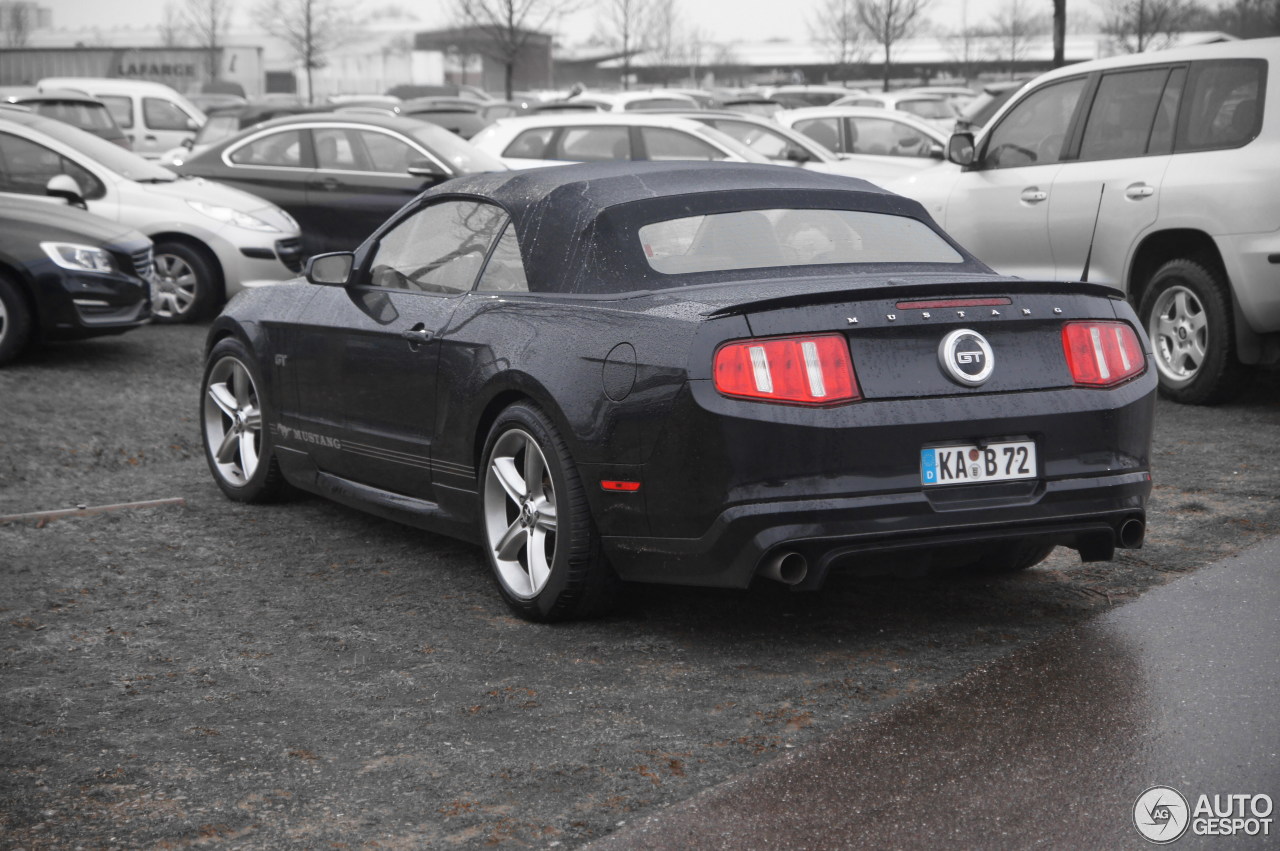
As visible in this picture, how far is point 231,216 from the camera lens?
43.9 feet

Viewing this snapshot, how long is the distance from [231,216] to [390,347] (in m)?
8.09

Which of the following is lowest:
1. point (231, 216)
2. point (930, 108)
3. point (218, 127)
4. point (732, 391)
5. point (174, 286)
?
point (174, 286)

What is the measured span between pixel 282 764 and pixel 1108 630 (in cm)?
249

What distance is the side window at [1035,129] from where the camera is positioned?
10.0 meters

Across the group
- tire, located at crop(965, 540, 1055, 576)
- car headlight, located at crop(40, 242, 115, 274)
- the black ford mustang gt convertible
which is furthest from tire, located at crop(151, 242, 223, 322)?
tire, located at crop(965, 540, 1055, 576)

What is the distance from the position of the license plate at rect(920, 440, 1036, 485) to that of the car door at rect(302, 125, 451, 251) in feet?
34.4

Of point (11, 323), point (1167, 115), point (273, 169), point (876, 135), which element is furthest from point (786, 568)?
point (876, 135)

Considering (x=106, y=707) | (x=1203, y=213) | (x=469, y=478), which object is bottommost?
(x=106, y=707)

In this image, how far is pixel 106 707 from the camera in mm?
4355

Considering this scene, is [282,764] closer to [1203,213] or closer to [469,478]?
[469,478]

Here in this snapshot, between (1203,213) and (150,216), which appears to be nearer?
(1203,213)

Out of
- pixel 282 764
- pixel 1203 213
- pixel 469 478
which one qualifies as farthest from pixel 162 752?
pixel 1203 213

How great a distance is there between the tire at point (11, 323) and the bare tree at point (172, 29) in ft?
259

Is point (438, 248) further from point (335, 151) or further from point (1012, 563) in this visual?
point (335, 151)
